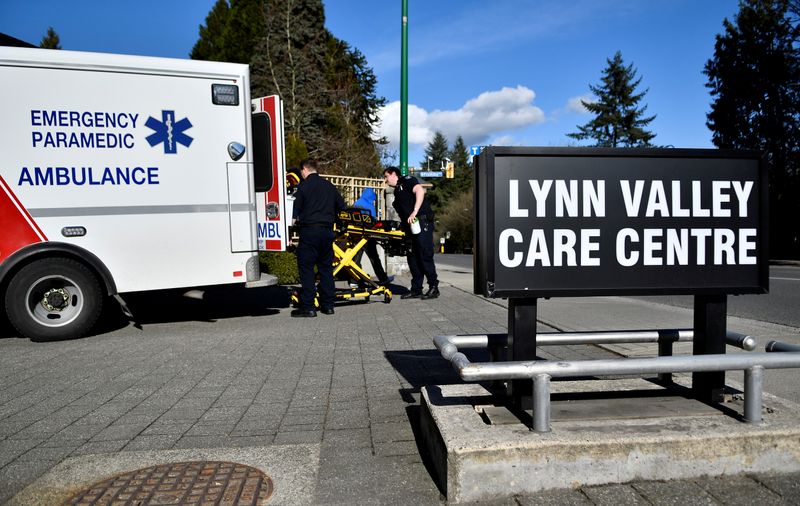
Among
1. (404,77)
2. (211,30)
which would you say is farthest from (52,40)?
(404,77)

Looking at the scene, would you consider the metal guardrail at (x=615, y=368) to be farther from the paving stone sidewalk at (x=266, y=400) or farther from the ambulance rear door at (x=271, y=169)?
the ambulance rear door at (x=271, y=169)

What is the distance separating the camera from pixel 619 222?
3.24 meters

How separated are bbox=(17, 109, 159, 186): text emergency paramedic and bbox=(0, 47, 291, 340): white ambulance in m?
0.01

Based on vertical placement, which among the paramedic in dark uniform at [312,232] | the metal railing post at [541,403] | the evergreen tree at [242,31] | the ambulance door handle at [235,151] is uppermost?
the evergreen tree at [242,31]

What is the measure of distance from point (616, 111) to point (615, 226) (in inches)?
2544

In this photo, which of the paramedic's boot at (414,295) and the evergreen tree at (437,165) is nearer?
the paramedic's boot at (414,295)

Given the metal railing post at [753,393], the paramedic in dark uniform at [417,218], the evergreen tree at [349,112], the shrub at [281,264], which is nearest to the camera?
the metal railing post at [753,393]

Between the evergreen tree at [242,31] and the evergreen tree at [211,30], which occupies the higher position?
the evergreen tree at [211,30]

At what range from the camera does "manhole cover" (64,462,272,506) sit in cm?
280

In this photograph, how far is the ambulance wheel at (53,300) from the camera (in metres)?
6.60

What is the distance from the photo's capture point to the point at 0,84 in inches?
256

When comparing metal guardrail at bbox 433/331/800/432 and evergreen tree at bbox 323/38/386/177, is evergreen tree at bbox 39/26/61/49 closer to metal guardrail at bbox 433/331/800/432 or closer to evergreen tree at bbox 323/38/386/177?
evergreen tree at bbox 323/38/386/177

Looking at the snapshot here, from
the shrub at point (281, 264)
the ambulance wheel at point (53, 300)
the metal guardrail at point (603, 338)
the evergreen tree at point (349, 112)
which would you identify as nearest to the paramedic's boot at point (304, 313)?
the ambulance wheel at point (53, 300)

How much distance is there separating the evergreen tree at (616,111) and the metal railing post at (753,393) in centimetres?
6290
